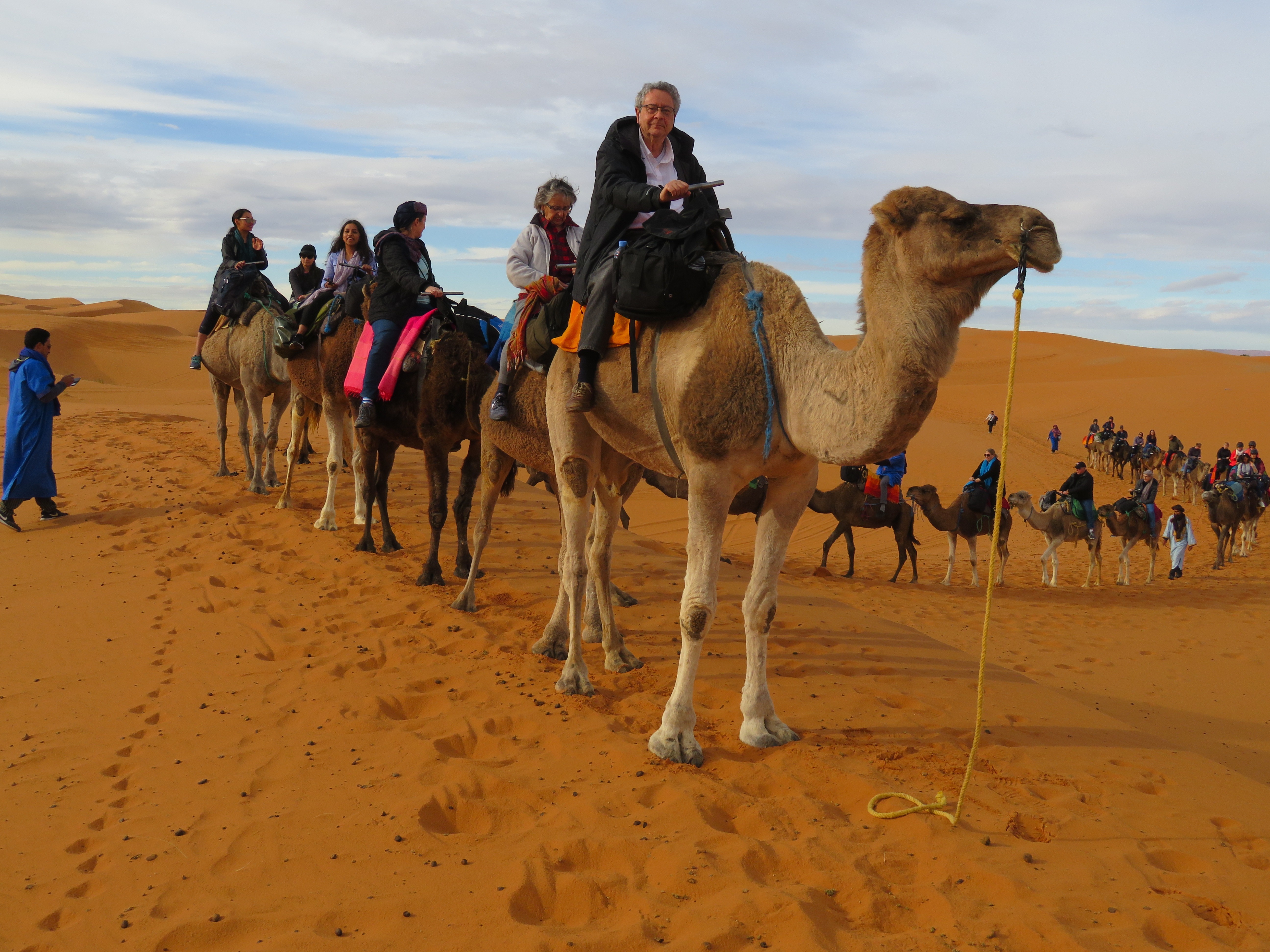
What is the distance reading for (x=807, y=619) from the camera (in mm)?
8148

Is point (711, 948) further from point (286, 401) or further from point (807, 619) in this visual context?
point (286, 401)

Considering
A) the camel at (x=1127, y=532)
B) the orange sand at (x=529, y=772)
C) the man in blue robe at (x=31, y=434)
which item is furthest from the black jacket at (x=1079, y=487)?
the man in blue robe at (x=31, y=434)

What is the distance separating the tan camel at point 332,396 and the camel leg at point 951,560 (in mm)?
10570

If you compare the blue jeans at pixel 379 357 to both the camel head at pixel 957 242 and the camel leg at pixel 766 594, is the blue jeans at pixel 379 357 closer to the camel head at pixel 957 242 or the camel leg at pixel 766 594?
the camel leg at pixel 766 594

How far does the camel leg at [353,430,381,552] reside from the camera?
9.34m

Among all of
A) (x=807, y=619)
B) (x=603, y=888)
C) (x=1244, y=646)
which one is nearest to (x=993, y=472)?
(x=1244, y=646)

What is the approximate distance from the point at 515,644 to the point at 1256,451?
32447 millimetres

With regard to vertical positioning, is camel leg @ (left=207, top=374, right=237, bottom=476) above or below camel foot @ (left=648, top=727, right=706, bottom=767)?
above

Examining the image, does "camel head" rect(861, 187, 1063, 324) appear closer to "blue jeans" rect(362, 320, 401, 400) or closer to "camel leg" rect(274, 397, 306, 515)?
"blue jeans" rect(362, 320, 401, 400)

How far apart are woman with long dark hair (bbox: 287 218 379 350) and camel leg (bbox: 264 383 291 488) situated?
2.17 metres

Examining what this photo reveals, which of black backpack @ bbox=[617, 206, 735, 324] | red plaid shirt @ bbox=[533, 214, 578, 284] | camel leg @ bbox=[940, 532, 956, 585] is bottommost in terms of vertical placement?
camel leg @ bbox=[940, 532, 956, 585]

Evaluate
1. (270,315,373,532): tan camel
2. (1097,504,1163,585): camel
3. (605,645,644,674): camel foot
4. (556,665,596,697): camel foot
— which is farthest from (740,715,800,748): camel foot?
(1097,504,1163,585): camel

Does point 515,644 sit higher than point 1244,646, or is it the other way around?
point 515,644

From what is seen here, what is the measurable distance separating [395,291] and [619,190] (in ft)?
14.7
